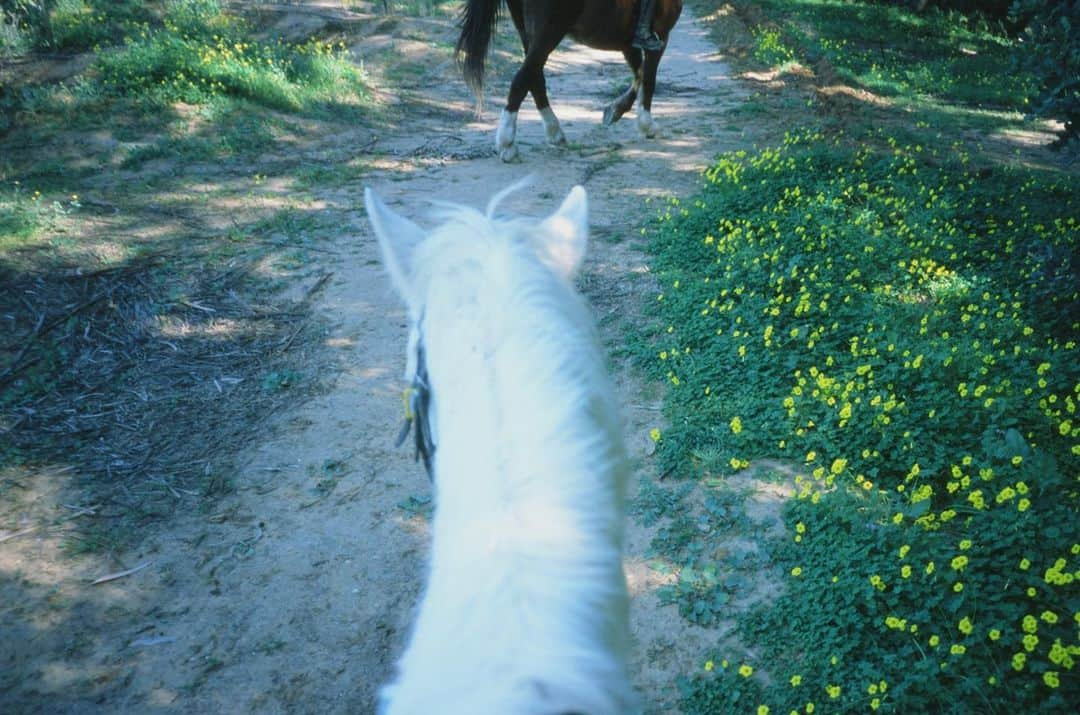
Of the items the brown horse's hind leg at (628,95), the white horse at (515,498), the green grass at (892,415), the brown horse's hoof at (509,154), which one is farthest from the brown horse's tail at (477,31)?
the white horse at (515,498)

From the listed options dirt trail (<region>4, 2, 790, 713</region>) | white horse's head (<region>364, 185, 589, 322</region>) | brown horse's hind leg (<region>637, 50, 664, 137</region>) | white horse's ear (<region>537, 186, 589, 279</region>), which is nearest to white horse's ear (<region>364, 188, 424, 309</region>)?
white horse's head (<region>364, 185, 589, 322</region>)

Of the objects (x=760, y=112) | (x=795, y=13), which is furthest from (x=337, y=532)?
(x=795, y=13)

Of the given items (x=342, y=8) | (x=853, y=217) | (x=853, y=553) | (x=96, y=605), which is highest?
(x=342, y=8)

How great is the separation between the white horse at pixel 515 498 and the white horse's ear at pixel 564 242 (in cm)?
11

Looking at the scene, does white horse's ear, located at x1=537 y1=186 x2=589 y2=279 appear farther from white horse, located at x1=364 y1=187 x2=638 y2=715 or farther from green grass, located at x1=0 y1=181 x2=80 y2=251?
green grass, located at x1=0 y1=181 x2=80 y2=251

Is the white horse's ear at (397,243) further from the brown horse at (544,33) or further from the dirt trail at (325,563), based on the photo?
the brown horse at (544,33)

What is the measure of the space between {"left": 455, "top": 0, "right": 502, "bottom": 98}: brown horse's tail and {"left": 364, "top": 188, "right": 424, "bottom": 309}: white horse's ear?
5528mm

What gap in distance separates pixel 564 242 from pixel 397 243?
0.44 m

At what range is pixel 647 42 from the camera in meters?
6.65

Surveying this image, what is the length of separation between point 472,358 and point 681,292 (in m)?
3.25

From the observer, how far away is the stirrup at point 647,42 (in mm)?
6633

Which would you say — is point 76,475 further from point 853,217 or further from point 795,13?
point 795,13

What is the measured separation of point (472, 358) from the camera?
1172 mm

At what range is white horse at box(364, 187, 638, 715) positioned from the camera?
2.78 feet
